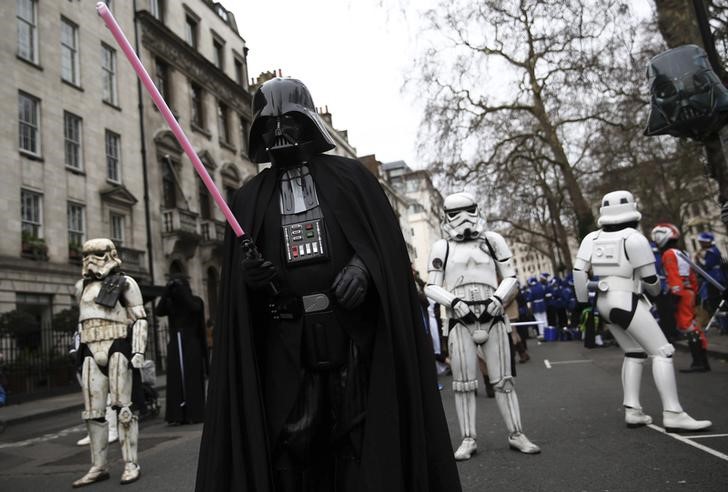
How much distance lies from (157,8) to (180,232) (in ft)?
36.1

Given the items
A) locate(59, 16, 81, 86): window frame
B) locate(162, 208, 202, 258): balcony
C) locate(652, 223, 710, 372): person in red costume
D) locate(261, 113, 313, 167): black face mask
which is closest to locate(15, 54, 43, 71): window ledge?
locate(59, 16, 81, 86): window frame

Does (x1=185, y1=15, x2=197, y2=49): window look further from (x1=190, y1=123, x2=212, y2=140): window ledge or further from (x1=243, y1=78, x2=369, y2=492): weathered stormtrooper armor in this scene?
(x1=243, y1=78, x2=369, y2=492): weathered stormtrooper armor

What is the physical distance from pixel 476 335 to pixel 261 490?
9.90ft

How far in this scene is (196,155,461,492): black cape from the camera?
225 cm

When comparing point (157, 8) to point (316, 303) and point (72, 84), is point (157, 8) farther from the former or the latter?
point (316, 303)

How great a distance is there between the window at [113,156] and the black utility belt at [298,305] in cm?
2095

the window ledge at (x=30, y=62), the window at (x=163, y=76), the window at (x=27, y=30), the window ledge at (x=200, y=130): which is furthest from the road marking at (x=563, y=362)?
the window ledge at (x=200, y=130)

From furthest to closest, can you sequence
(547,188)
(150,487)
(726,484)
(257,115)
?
(547,188) → (150,487) → (726,484) → (257,115)

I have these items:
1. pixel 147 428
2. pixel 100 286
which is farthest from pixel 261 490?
pixel 147 428

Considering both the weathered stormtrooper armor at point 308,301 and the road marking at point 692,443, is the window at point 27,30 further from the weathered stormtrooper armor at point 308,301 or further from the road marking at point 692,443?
the road marking at point 692,443

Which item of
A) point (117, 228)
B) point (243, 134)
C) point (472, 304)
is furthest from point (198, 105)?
point (472, 304)

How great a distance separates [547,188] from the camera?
33094 millimetres

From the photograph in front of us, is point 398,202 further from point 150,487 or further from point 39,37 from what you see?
point 150,487

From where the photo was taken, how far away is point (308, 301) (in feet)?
8.07
